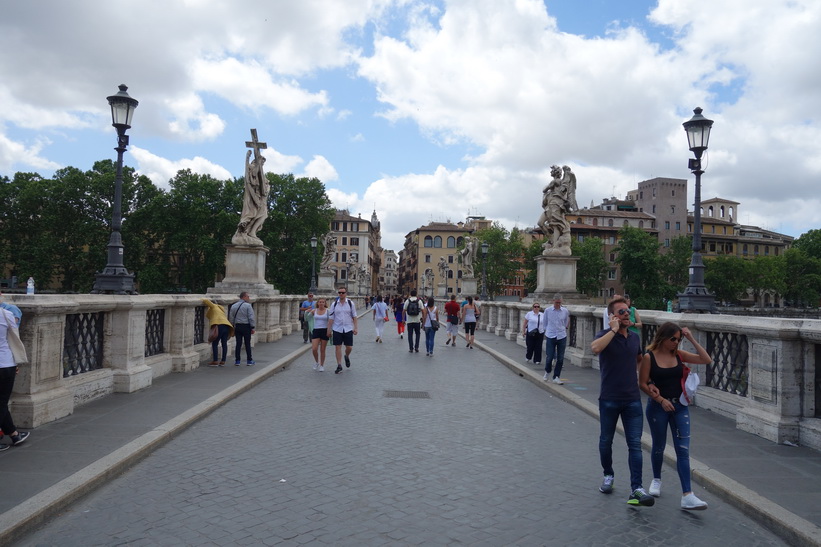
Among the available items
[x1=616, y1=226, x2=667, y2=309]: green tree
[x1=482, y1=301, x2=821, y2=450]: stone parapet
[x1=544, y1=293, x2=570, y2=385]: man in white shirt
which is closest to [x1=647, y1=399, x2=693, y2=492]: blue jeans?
[x1=482, y1=301, x2=821, y2=450]: stone parapet

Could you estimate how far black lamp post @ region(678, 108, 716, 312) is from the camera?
1402 centimetres

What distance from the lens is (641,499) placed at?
5.19 m

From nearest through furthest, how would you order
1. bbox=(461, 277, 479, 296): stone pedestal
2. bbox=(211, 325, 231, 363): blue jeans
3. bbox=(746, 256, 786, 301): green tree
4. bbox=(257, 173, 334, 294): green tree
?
1. bbox=(211, 325, 231, 363): blue jeans
2. bbox=(461, 277, 479, 296): stone pedestal
3. bbox=(257, 173, 334, 294): green tree
4. bbox=(746, 256, 786, 301): green tree

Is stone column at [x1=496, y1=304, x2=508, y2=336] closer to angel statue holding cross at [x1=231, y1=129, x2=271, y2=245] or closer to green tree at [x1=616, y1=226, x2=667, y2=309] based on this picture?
angel statue holding cross at [x1=231, y1=129, x2=271, y2=245]

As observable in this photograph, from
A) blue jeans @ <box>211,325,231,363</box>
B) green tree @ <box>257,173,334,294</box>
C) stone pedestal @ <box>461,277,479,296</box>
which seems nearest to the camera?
blue jeans @ <box>211,325,231,363</box>

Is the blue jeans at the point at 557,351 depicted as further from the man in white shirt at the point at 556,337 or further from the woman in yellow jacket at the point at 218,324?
the woman in yellow jacket at the point at 218,324

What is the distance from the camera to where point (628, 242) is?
79562mm

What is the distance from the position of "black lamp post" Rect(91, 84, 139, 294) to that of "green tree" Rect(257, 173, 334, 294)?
46126mm

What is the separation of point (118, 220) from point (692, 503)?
42.1 feet

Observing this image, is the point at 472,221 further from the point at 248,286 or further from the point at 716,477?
the point at 716,477

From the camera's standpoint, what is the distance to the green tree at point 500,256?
94438 mm

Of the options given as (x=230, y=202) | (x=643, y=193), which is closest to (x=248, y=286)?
(x=230, y=202)

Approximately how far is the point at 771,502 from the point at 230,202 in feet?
201

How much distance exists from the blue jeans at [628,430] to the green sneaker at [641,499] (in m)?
0.07
